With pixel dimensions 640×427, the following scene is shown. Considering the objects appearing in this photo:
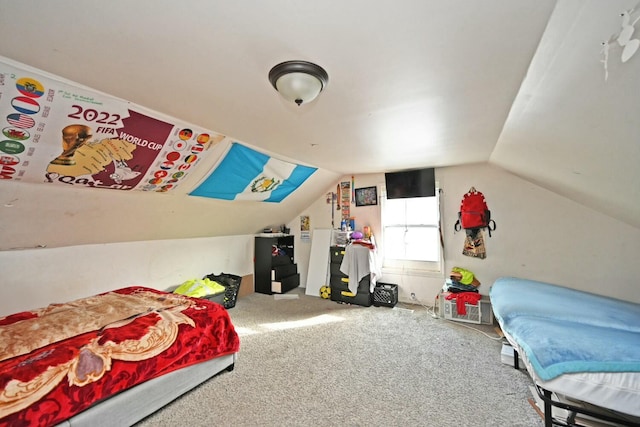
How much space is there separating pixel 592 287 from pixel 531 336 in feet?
7.78

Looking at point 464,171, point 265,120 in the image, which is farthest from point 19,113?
point 464,171

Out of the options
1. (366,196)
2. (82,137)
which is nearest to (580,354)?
(366,196)

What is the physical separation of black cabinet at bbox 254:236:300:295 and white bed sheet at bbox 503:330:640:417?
153 inches

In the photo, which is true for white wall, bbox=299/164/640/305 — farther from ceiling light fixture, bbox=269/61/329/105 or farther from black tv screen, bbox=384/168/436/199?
ceiling light fixture, bbox=269/61/329/105

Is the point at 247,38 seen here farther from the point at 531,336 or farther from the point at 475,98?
the point at 531,336

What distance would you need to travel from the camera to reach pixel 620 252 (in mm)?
2961

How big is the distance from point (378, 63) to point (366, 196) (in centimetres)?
332

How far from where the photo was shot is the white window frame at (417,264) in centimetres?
400

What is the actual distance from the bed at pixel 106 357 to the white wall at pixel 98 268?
0.43m

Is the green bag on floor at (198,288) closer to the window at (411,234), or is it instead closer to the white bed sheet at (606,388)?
the window at (411,234)

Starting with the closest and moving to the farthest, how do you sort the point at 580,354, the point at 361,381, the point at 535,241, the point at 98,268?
the point at 580,354, the point at 361,381, the point at 98,268, the point at 535,241

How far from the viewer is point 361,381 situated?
2.18 meters

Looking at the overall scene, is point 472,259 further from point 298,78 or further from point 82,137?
point 82,137

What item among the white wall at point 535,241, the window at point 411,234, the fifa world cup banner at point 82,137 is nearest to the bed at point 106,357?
the fifa world cup banner at point 82,137
